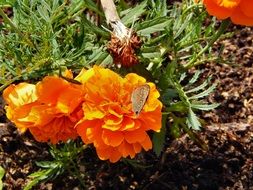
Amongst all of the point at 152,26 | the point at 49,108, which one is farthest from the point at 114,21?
the point at 49,108

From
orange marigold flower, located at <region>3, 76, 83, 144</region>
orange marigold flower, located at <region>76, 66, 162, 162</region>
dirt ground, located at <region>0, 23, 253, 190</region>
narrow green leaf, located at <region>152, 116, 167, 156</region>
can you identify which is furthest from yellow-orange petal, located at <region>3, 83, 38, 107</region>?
dirt ground, located at <region>0, 23, 253, 190</region>

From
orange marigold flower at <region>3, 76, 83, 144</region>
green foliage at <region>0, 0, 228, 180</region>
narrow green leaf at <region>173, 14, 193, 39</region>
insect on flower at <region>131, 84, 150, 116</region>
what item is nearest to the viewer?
insect on flower at <region>131, 84, 150, 116</region>

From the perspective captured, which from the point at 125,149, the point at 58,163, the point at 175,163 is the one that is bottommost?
the point at 175,163

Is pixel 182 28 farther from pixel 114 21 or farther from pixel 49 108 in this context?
pixel 49 108

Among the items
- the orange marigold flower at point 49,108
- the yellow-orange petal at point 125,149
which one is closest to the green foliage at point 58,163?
the orange marigold flower at point 49,108

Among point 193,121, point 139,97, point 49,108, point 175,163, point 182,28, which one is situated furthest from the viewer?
point 175,163

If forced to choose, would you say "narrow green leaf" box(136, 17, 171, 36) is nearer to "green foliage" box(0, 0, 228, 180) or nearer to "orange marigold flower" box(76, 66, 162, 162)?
"green foliage" box(0, 0, 228, 180)

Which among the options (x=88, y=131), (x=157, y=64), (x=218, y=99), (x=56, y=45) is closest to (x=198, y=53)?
Result: (x=157, y=64)
